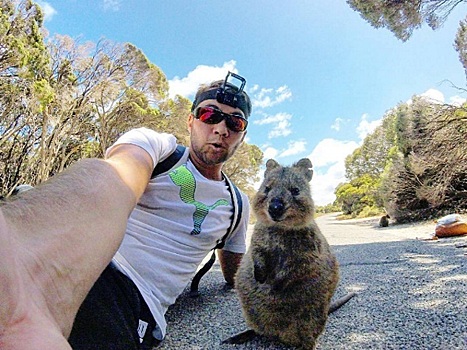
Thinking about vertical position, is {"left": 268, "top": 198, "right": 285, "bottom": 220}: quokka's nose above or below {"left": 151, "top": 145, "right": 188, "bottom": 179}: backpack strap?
below

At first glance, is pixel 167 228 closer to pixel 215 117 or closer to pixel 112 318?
pixel 112 318

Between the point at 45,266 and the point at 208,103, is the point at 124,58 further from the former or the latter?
the point at 45,266

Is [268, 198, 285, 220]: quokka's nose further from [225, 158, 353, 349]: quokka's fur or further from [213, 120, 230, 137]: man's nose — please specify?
[213, 120, 230, 137]: man's nose

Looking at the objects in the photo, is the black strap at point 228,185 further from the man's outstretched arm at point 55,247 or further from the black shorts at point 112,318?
the man's outstretched arm at point 55,247

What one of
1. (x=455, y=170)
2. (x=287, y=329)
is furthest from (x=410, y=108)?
(x=287, y=329)

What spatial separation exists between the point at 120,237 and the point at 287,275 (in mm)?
1191

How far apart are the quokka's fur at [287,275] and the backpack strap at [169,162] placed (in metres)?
0.61

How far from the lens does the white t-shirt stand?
1.74 meters

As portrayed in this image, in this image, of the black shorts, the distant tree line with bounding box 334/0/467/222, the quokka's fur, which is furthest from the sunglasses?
the distant tree line with bounding box 334/0/467/222

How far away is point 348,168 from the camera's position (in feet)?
119

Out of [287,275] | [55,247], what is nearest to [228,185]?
[287,275]

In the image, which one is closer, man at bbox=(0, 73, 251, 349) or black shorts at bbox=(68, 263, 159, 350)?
man at bbox=(0, 73, 251, 349)

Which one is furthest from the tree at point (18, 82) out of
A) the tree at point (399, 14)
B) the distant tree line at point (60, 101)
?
the tree at point (399, 14)

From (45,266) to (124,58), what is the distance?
19201mm
